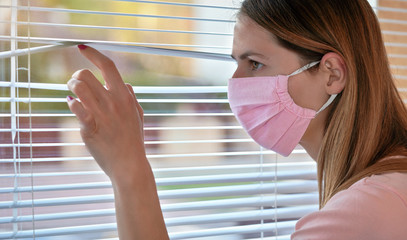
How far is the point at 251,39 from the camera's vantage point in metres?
Answer: 1.01

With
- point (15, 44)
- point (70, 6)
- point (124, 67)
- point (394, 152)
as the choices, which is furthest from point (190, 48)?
point (394, 152)

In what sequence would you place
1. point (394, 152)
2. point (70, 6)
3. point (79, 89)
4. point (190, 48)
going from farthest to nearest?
point (190, 48), point (70, 6), point (394, 152), point (79, 89)

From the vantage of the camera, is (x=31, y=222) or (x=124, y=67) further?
(x=124, y=67)

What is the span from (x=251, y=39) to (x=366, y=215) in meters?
0.44

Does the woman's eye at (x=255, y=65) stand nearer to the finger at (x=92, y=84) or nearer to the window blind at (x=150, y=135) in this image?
the window blind at (x=150, y=135)

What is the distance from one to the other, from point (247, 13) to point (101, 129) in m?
0.45

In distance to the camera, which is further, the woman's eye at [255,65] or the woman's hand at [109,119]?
the woman's eye at [255,65]

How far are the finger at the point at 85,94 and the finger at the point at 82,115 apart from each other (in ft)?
0.03

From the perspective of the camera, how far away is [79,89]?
0.78 metres

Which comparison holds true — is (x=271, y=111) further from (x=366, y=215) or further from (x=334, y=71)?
(x=366, y=215)

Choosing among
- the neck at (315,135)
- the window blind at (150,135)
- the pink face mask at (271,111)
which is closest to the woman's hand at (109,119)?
the window blind at (150,135)

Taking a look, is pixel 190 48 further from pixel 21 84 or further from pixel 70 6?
pixel 21 84

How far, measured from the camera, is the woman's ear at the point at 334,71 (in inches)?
38.6

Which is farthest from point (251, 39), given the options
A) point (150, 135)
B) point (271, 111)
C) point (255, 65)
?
point (150, 135)
